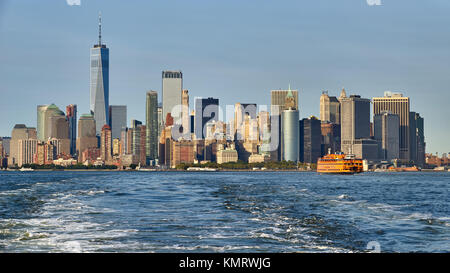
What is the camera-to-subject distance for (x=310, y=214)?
36094 mm

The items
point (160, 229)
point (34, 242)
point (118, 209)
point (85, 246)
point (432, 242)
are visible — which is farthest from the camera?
point (118, 209)

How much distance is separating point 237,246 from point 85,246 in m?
5.70

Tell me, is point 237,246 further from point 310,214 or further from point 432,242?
point 310,214
